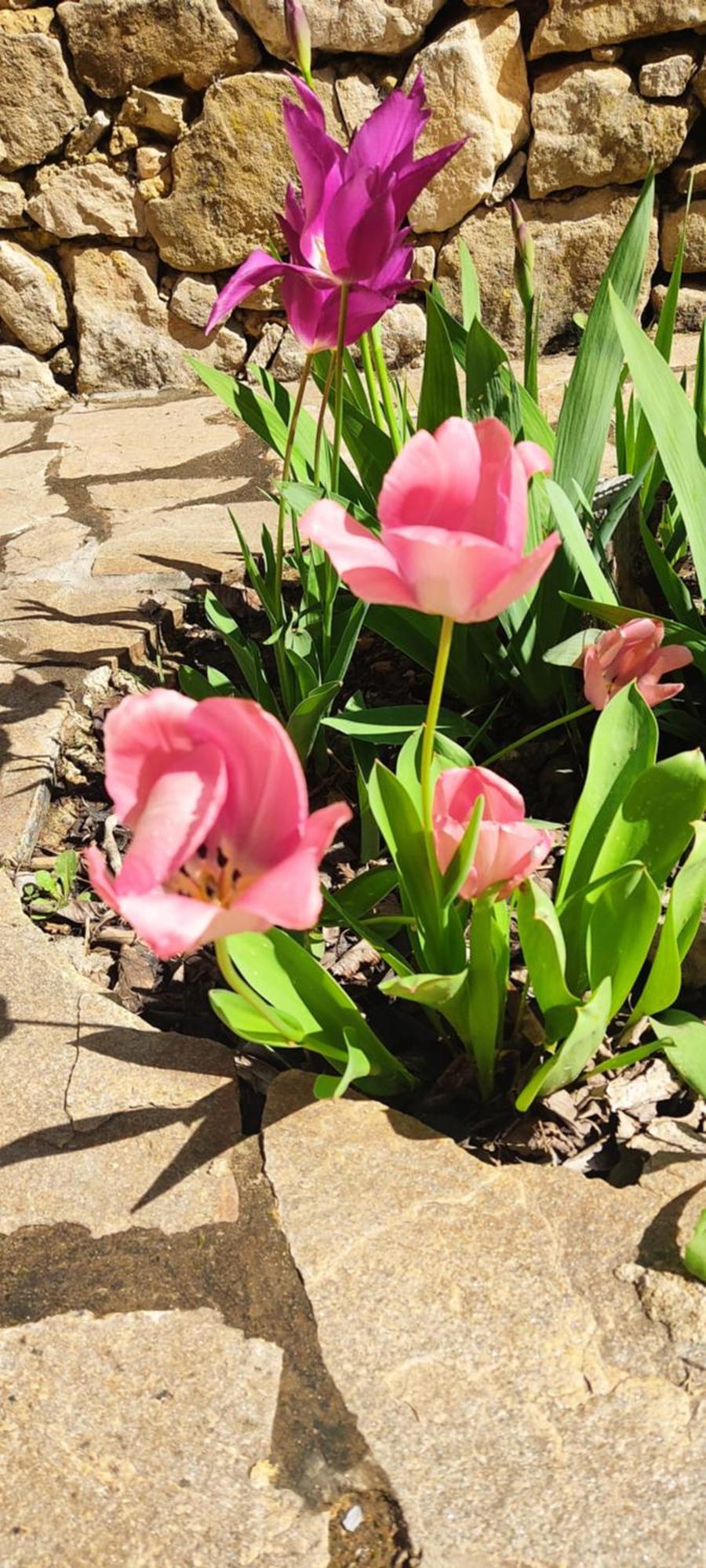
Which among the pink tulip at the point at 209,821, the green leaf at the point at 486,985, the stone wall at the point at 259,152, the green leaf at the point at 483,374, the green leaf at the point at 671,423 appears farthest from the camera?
the stone wall at the point at 259,152

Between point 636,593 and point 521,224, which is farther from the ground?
point 521,224

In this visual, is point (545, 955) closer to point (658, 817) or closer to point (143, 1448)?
point (658, 817)

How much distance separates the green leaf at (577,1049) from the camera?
1028 millimetres

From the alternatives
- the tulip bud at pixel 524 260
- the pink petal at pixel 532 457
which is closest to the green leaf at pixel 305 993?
the pink petal at pixel 532 457

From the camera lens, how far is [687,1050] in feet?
3.57

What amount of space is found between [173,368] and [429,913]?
3.17 meters

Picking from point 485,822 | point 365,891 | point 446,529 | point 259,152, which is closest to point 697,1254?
point 485,822

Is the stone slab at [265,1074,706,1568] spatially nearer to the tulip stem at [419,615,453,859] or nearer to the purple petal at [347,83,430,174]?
the tulip stem at [419,615,453,859]

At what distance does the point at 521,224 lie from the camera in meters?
1.68

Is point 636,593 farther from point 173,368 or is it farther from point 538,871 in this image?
point 173,368

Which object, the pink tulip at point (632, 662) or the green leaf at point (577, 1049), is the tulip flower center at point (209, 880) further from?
the pink tulip at point (632, 662)

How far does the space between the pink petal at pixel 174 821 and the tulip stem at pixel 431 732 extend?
0.66ft

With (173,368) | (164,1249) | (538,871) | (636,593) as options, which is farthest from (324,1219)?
(173,368)

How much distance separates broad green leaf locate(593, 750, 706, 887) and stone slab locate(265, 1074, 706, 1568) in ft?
0.91
